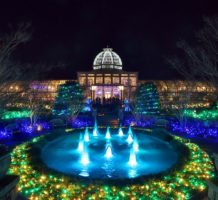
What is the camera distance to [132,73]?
6544cm

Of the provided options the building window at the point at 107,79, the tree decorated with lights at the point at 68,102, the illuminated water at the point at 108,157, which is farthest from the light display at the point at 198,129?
the building window at the point at 107,79

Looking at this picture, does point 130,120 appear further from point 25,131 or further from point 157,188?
point 157,188

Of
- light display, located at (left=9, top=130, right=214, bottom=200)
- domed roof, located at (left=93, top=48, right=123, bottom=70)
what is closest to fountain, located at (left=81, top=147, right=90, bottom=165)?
light display, located at (left=9, top=130, right=214, bottom=200)

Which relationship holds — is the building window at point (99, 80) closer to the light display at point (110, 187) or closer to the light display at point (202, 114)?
the light display at point (202, 114)

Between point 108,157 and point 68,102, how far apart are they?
16.8m

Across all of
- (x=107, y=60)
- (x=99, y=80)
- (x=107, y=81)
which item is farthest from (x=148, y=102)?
(x=107, y=60)

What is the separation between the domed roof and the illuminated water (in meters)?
55.3

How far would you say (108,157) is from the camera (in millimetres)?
12555

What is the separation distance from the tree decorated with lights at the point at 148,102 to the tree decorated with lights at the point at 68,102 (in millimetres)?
6762

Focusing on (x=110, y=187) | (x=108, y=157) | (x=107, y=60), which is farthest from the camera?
(x=107, y=60)

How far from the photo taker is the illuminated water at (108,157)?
34.0ft

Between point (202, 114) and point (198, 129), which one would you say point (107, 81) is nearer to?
point (202, 114)

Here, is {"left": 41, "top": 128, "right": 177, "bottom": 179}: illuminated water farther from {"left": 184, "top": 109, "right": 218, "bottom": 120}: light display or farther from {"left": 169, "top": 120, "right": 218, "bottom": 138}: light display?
{"left": 184, "top": 109, "right": 218, "bottom": 120}: light display

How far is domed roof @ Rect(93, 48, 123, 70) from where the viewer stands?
237 feet
